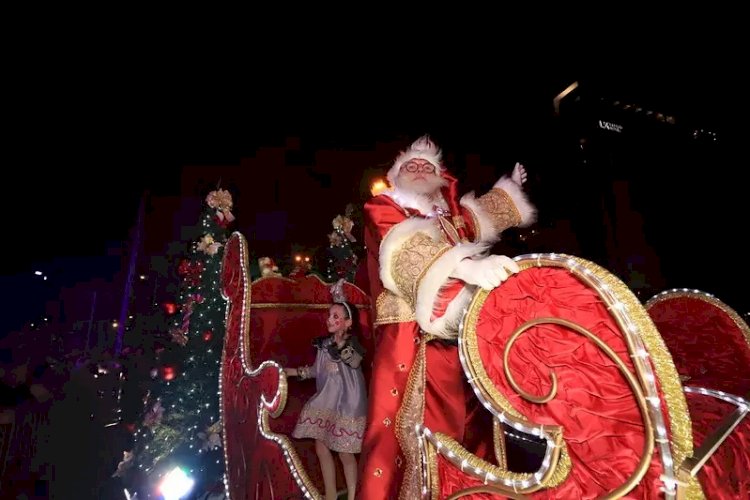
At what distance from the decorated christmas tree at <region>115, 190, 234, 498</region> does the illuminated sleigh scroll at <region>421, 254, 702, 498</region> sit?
4180mm

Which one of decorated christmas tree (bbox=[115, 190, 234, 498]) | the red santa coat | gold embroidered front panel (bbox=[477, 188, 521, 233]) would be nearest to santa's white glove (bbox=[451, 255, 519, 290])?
the red santa coat

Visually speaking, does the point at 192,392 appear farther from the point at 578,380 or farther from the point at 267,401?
the point at 578,380

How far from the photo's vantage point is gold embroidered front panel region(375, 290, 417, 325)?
1707 millimetres

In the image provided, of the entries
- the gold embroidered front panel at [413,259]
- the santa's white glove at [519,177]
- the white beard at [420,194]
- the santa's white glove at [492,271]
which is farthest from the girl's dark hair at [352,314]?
the santa's white glove at [492,271]

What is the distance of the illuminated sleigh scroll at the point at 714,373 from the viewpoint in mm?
996

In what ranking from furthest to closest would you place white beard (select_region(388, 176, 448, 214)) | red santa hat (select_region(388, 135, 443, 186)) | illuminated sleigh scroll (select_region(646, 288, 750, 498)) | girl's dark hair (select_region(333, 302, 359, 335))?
girl's dark hair (select_region(333, 302, 359, 335)) → red santa hat (select_region(388, 135, 443, 186)) → white beard (select_region(388, 176, 448, 214)) → illuminated sleigh scroll (select_region(646, 288, 750, 498))

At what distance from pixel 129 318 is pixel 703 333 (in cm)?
988

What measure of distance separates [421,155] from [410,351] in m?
1.20

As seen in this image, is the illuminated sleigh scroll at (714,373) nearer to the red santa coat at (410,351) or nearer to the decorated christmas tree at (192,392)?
the red santa coat at (410,351)

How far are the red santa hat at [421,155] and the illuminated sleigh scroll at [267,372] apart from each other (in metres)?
1.21

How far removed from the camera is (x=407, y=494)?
4.84ft

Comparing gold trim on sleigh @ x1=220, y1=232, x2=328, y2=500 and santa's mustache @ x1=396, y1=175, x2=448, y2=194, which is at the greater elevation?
santa's mustache @ x1=396, y1=175, x2=448, y2=194

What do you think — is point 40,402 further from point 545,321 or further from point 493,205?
point 545,321

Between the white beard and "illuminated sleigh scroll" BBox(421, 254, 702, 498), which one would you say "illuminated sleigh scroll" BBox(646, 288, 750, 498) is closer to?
"illuminated sleigh scroll" BBox(421, 254, 702, 498)
